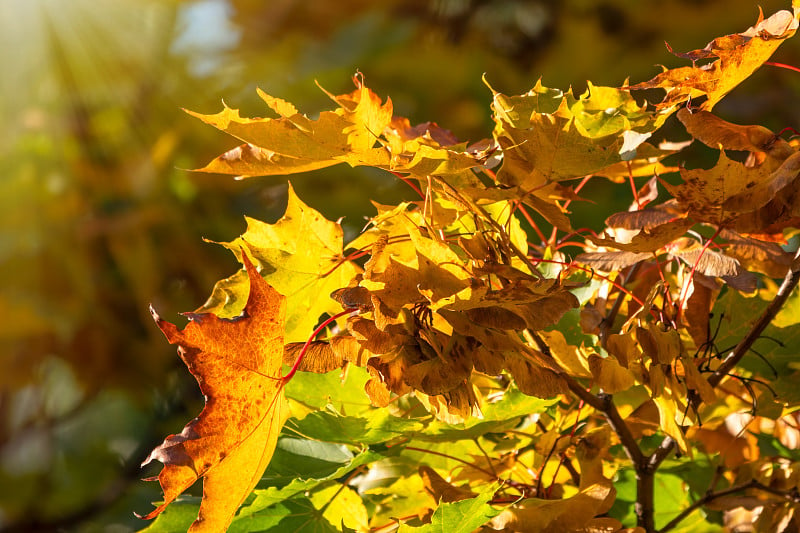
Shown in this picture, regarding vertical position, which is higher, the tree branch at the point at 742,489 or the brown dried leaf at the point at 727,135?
the brown dried leaf at the point at 727,135

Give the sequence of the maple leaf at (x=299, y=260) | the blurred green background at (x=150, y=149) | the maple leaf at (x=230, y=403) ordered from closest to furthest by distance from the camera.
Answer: the maple leaf at (x=230, y=403) < the maple leaf at (x=299, y=260) < the blurred green background at (x=150, y=149)

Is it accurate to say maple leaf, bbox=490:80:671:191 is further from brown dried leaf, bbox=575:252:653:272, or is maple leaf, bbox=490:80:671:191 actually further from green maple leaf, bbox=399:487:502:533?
green maple leaf, bbox=399:487:502:533

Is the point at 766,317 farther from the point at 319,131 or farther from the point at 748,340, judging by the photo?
the point at 319,131

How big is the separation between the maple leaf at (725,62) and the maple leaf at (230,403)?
207 mm

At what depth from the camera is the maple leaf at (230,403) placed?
1.02 ft

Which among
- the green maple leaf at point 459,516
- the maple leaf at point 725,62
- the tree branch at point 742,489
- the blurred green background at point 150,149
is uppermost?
the maple leaf at point 725,62

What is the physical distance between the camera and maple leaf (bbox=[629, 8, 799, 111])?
1.20 ft

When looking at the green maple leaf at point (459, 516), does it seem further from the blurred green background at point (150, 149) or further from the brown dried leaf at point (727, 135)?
the blurred green background at point (150, 149)

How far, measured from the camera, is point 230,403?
0.33 metres

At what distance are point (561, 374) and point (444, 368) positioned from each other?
74 millimetres

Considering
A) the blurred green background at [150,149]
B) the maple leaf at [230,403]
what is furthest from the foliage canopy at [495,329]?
the blurred green background at [150,149]

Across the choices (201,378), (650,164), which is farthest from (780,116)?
(201,378)

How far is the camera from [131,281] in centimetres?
130

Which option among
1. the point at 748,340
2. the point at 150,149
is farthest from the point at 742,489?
the point at 150,149
